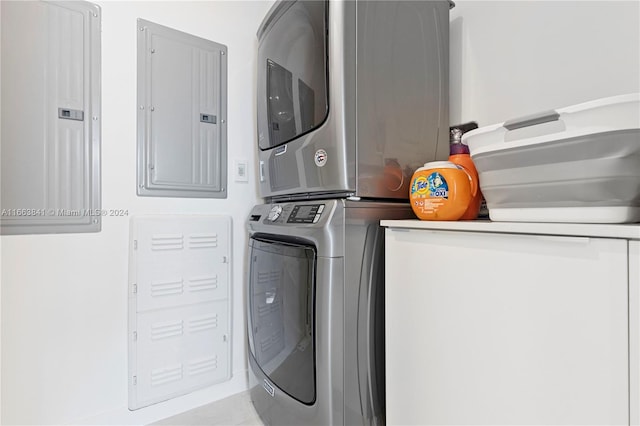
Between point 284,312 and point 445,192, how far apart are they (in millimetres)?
738

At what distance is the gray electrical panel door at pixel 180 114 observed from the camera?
4.97ft

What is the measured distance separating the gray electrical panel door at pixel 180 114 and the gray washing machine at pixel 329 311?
23.1 inches

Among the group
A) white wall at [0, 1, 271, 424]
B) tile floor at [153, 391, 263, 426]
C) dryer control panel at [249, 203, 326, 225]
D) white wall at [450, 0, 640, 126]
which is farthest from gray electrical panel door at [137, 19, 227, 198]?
white wall at [450, 0, 640, 126]

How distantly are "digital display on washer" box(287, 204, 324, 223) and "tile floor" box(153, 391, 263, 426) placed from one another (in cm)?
101

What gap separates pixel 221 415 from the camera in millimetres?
1567

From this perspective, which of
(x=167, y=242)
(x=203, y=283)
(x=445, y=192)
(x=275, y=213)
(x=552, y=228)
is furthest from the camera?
(x=203, y=283)

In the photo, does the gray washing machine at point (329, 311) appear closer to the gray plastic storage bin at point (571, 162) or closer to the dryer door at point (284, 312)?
the dryer door at point (284, 312)

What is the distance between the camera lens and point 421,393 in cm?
92

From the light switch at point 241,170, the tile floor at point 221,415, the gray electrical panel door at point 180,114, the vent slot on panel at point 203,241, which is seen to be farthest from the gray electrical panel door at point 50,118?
the tile floor at point 221,415

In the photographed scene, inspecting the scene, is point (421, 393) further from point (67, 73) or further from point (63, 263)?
point (67, 73)

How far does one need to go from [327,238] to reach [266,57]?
989 mm

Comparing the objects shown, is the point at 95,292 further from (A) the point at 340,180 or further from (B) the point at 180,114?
(A) the point at 340,180

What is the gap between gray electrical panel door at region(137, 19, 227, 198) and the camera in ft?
4.97

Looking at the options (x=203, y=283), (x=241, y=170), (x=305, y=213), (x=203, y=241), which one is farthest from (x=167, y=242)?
(x=305, y=213)
